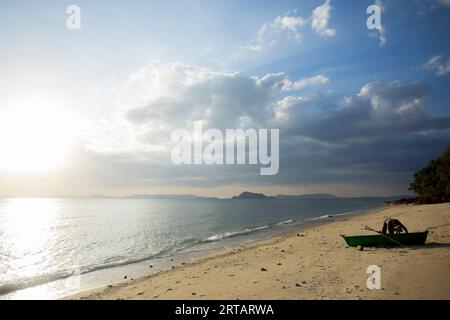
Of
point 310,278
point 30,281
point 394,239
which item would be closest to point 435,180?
point 394,239

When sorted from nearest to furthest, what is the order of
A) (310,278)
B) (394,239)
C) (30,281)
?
1. (310,278)
2. (30,281)
3. (394,239)

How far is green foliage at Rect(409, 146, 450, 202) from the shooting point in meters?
76.1

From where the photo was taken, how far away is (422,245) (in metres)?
19.1

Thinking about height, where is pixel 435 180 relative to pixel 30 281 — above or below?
above

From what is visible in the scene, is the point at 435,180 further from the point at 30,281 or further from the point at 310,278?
the point at 30,281

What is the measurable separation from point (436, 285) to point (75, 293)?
52.8 ft

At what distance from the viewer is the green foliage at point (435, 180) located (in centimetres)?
7606

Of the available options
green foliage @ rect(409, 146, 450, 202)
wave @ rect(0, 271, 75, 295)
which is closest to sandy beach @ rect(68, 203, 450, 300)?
wave @ rect(0, 271, 75, 295)

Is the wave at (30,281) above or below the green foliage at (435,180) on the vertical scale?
below

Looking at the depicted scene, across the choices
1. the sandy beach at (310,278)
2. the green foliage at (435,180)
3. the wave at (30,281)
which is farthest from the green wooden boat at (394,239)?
the green foliage at (435,180)

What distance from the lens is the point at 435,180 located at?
85250 mm

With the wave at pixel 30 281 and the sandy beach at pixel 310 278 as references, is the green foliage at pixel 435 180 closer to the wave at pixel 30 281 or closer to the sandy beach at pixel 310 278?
the sandy beach at pixel 310 278
